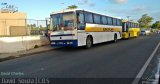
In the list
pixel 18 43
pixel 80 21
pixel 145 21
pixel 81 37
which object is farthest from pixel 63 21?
pixel 145 21

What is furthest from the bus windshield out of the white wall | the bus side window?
the white wall

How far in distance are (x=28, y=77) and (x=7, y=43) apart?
9884mm

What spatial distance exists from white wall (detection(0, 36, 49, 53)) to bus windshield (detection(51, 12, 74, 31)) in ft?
9.27

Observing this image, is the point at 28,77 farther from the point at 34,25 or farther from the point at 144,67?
the point at 34,25

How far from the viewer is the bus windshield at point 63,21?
57.9 ft

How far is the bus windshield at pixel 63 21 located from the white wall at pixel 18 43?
2825 mm

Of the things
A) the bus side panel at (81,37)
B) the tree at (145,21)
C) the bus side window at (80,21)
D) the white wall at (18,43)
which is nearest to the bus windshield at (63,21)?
the bus side window at (80,21)

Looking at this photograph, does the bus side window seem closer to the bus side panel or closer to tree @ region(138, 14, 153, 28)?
the bus side panel

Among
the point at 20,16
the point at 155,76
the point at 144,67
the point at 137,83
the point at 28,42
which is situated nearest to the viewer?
the point at 137,83

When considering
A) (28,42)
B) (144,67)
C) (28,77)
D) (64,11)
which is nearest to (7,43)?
(28,42)

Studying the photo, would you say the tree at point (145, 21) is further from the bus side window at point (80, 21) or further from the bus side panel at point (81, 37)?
the bus side window at point (80, 21)

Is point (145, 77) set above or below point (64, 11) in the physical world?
below

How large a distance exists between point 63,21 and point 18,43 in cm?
390

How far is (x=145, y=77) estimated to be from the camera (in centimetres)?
803
